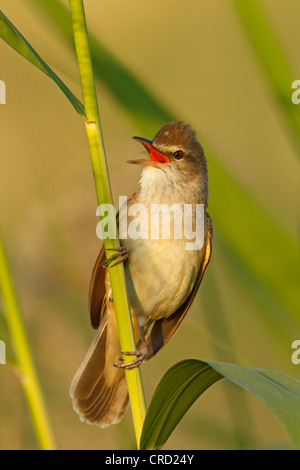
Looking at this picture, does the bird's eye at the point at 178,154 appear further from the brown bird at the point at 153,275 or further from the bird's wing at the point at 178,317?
the bird's wing at the point at 178,317

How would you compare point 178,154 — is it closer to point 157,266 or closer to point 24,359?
point 157,266

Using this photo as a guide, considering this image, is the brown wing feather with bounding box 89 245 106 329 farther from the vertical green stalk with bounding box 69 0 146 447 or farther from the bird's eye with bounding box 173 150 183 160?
the vertical green stalk with bounding box 69 0 146 447

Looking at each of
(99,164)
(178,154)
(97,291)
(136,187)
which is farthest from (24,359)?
(178,154)

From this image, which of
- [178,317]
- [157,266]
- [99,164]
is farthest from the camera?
[178,317]

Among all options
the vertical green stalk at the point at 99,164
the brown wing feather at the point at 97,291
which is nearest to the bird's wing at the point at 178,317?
the brown wing feather at the point at 97,291

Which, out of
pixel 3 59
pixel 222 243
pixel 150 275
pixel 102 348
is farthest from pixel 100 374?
pixel 3 59
